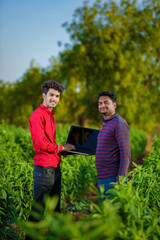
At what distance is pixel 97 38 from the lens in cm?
2423

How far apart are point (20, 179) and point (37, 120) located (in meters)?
1.17

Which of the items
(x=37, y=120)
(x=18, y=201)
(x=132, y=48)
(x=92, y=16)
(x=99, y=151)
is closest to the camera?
(x=37, y=120)

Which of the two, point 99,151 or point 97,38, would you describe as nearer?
point 99,151

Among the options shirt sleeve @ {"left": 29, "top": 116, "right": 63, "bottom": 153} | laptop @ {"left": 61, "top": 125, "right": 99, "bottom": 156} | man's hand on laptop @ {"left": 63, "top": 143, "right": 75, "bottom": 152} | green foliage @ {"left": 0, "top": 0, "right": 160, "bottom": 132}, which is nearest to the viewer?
shirt sleeve @ {"left": 29, "top": 116, "right": 63, "bottom": 153}

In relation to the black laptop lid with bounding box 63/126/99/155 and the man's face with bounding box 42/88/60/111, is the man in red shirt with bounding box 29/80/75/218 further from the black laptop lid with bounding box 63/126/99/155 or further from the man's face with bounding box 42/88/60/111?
the black laptop lid with bounding box 63/126/99/155

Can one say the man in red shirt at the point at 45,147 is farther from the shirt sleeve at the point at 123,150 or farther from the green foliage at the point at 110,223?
the green foliage at the point at 110,223

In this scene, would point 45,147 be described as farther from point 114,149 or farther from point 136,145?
point 136,145

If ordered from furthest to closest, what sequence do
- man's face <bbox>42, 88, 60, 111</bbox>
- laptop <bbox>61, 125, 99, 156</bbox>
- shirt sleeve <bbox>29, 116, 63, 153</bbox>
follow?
laptop <bbox>61, 125, 99, 156</bbox>
man's face <bbox>42, 88, 60, 111</bbox>
shirt sleeve <bbox>29, 116, 63, 153</bbox>

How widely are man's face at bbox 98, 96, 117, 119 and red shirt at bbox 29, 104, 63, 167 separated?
73 cm

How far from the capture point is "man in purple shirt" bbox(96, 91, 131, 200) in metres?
2.89

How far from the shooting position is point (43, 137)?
114 inches

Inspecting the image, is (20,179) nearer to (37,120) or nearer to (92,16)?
(37,120)

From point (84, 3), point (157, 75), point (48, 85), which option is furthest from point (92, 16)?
point (48, 85)

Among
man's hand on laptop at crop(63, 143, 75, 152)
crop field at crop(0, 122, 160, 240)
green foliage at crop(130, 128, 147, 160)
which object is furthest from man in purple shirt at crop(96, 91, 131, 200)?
green foliage at crop(130, 128, 147, 160)
